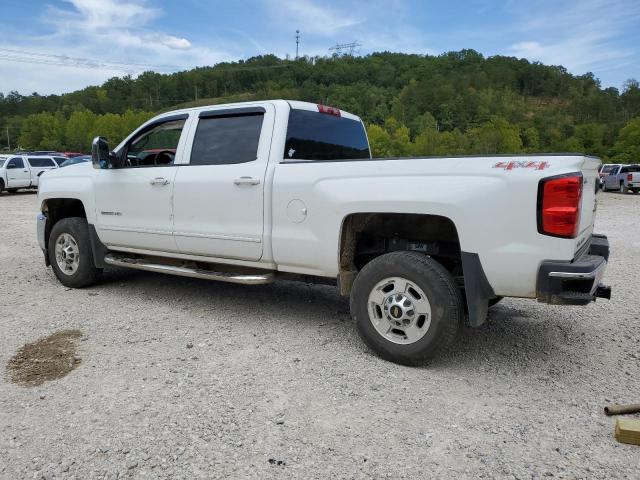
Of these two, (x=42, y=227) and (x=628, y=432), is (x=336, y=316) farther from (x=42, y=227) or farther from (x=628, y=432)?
(x=42, y=227)

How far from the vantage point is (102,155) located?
528 centimetres

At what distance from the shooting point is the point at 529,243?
3.20 m

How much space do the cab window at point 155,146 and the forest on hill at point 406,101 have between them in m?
74.7

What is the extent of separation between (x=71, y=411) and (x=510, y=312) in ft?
13.1

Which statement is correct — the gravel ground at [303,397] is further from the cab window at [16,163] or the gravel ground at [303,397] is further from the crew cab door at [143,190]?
the cab window at [16,163]

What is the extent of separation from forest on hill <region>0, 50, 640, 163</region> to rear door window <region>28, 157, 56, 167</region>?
5516 cm

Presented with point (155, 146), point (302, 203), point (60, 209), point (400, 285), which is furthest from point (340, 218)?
point (60, 209)

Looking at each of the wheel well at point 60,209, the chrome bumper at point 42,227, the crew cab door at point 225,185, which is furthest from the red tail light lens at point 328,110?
the chrome bumper at point 42,227

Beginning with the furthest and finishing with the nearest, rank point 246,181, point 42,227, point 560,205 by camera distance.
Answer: point 42,227, point 246,181, point 560,205

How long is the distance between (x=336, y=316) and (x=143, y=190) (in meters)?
2.33

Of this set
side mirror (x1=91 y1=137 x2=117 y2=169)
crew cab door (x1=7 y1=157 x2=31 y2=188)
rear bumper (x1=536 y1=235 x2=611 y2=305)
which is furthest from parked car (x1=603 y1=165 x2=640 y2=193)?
crew cab door (x1=7 y1=157 x2=31 y2=188)

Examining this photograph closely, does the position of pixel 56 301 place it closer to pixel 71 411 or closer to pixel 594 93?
pixel 71 411

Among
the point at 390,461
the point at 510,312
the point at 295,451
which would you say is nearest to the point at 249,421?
the point at 295,451

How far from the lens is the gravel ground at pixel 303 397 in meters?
2.59
